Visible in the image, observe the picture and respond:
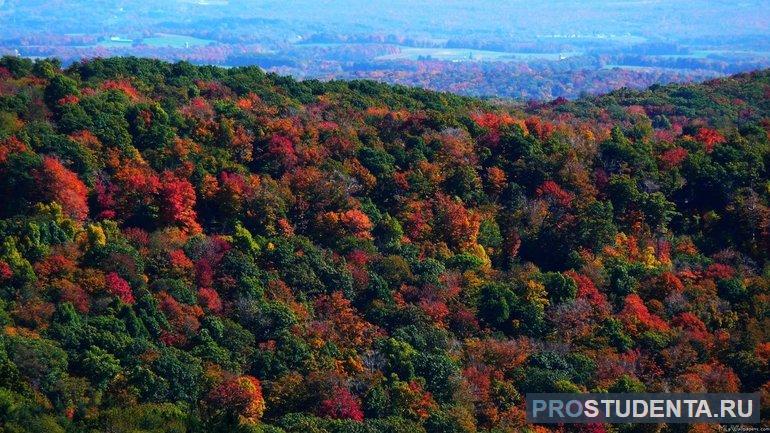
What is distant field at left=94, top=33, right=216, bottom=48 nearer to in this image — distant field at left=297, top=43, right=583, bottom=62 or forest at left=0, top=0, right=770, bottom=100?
forest at left=0, top=0, right=770, bottom=100

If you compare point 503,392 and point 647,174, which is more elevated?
point 647,174

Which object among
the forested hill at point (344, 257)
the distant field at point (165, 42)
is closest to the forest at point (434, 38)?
the distant field at point (165, 42)

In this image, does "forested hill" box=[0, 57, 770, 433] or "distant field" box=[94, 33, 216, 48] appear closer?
"forested hill" box=[0, 57, 770, 433]

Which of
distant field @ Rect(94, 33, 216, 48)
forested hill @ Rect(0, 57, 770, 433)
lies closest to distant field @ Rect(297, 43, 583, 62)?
distant field @ Rect(94, 33, 216, 48)

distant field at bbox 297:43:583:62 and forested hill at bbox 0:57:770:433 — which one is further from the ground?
distant field at bbox 297:43:583:62

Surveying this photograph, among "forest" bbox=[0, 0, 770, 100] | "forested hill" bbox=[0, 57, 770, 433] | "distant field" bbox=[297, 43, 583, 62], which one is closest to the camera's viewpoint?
"forested hill" bbox=[0, 57, 770, 433]

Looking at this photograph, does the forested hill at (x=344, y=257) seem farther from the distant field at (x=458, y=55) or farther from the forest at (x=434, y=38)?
the distant field at (x=458, y=55)

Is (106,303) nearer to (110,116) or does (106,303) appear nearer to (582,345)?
(110,116)

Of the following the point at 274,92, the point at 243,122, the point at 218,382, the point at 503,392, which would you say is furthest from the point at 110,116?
the point at 503,392

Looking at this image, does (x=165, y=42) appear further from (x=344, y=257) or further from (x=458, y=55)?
(x=344, y=257)
